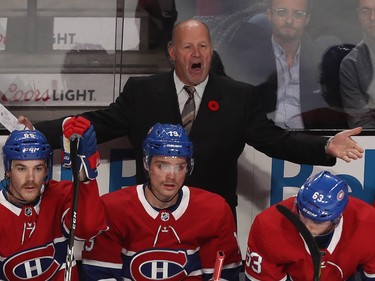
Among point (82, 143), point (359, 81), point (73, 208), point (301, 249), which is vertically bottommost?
point (301, 249)

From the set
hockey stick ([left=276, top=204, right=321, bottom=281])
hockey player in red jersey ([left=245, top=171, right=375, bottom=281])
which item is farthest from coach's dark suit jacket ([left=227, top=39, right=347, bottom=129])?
hockey stick ([left=276, top=204, right=321, bottom=281])

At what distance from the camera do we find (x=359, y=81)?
16.7ft

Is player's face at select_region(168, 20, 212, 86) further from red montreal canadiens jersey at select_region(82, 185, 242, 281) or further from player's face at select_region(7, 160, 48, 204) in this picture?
player's face at select_region(7, 160, 48, 204)

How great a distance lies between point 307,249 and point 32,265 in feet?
3.06

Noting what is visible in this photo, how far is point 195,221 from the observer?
13.9ft

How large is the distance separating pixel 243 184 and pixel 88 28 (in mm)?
904

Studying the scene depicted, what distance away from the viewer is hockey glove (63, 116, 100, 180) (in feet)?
13.0

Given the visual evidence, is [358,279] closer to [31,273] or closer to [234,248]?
[234,248]

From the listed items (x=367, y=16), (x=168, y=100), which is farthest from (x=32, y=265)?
(x=367, y=16)

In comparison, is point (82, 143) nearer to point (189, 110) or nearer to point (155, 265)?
point (155, 265)

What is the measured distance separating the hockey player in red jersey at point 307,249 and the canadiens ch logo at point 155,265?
28 cm

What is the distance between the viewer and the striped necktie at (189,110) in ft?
15.4

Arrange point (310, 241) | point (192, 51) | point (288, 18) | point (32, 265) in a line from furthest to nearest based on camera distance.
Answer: point (288, 18) → point (192, 51) → point (32, 265) → point (310, 241)

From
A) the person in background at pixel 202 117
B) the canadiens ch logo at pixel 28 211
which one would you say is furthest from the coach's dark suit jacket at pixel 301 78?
the canadiens ch logo at pixel 28 211
